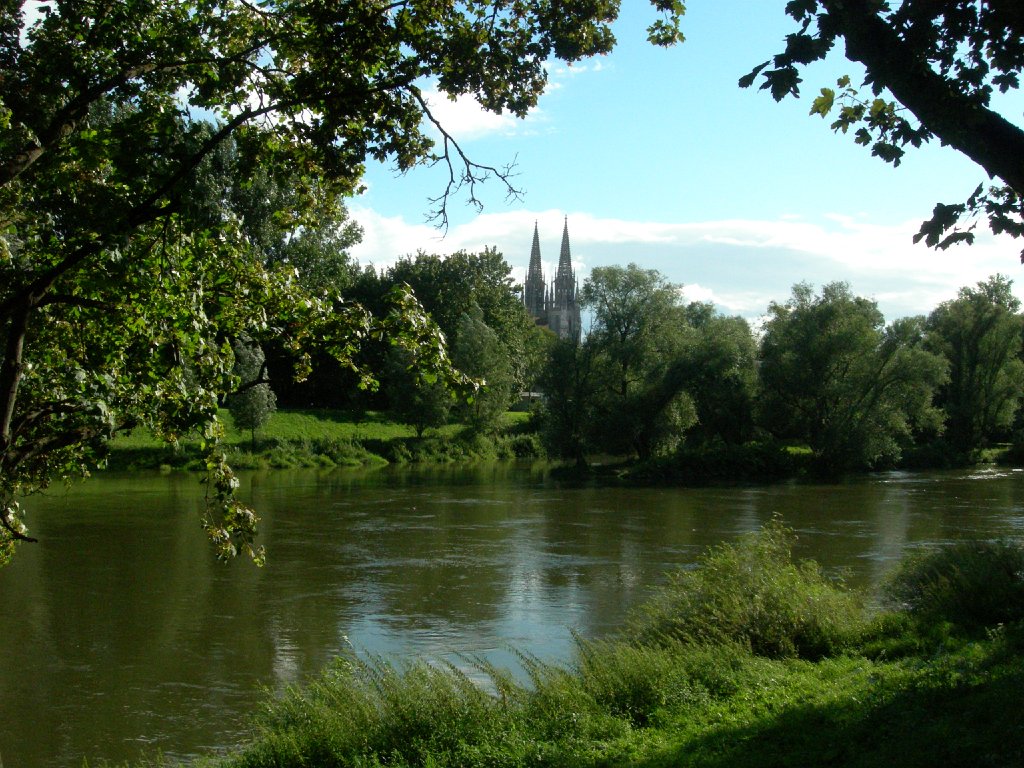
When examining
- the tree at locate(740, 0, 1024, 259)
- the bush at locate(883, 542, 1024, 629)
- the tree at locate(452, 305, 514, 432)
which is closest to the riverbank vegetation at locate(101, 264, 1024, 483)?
the tree at locate(452, 305, 514, 432)

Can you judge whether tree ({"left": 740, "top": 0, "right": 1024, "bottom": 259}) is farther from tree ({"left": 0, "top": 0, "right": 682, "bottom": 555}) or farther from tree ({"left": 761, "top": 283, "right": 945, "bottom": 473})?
tree ({"left": 761, "top": 283, "right": 945, "bottom": 473})

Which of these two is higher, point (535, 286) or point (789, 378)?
point (535, 286)

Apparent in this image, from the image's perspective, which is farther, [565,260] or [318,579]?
[565,260]

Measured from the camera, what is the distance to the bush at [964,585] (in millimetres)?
11945

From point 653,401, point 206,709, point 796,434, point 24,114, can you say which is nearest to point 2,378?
point 24,114

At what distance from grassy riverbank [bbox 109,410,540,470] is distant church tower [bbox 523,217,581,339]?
101812 millimetres

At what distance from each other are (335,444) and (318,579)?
34280 millimetres

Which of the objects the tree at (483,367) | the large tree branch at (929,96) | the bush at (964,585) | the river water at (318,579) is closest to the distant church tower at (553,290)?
the tree at (483,367)

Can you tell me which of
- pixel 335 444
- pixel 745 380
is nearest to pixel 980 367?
pixel 745 380

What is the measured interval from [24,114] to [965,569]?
12.5 metres

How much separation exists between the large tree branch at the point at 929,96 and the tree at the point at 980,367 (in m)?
52.6

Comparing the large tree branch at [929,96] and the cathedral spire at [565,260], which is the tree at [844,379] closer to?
the large tree branch at [929,96]

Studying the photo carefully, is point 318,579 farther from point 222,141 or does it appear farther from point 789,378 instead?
point 789,378

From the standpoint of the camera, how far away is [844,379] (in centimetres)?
4578
